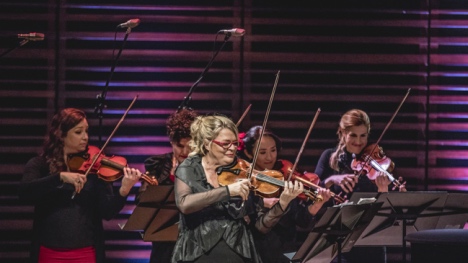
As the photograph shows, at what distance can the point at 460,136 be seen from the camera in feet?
23.5

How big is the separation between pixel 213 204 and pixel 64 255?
54.5 inches

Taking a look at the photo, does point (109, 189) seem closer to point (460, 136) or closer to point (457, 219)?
point (457, 219)

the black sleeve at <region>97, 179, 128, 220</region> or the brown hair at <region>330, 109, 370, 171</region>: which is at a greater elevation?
the brown hair at <region>330, 109, 370, 171</region>

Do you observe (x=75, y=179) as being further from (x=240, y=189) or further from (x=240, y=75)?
(x=240, y=75)

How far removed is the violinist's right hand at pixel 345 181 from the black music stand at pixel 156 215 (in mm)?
1157

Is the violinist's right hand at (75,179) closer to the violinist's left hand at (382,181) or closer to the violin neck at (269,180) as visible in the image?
the violin neck at (269,180)

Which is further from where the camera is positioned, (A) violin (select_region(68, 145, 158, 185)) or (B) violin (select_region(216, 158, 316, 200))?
(A) violin (select_region(68, 145, 158, 185))

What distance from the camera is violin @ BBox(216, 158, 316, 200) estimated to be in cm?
437

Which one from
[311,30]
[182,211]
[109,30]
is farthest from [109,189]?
[311,30]

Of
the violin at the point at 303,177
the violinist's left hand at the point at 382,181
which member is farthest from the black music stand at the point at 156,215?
the violinist's left hand at the point at 382,181

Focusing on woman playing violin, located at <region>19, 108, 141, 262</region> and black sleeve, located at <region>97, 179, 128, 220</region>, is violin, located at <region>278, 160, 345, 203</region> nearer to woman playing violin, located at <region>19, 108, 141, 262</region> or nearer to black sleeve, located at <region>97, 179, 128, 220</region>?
woman playing violin, located at <region>19, 108, 141, 262</region>

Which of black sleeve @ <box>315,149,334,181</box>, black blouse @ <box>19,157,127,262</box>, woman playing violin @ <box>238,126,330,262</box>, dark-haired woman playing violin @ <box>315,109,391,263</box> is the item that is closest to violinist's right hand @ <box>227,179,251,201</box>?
woman playing violin @ <box>238,126,330,262</box>

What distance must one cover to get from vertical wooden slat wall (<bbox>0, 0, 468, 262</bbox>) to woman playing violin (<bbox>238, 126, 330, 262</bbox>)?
1454 mm

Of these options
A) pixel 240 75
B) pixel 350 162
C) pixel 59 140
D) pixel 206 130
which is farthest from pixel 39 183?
pixel 240 75
